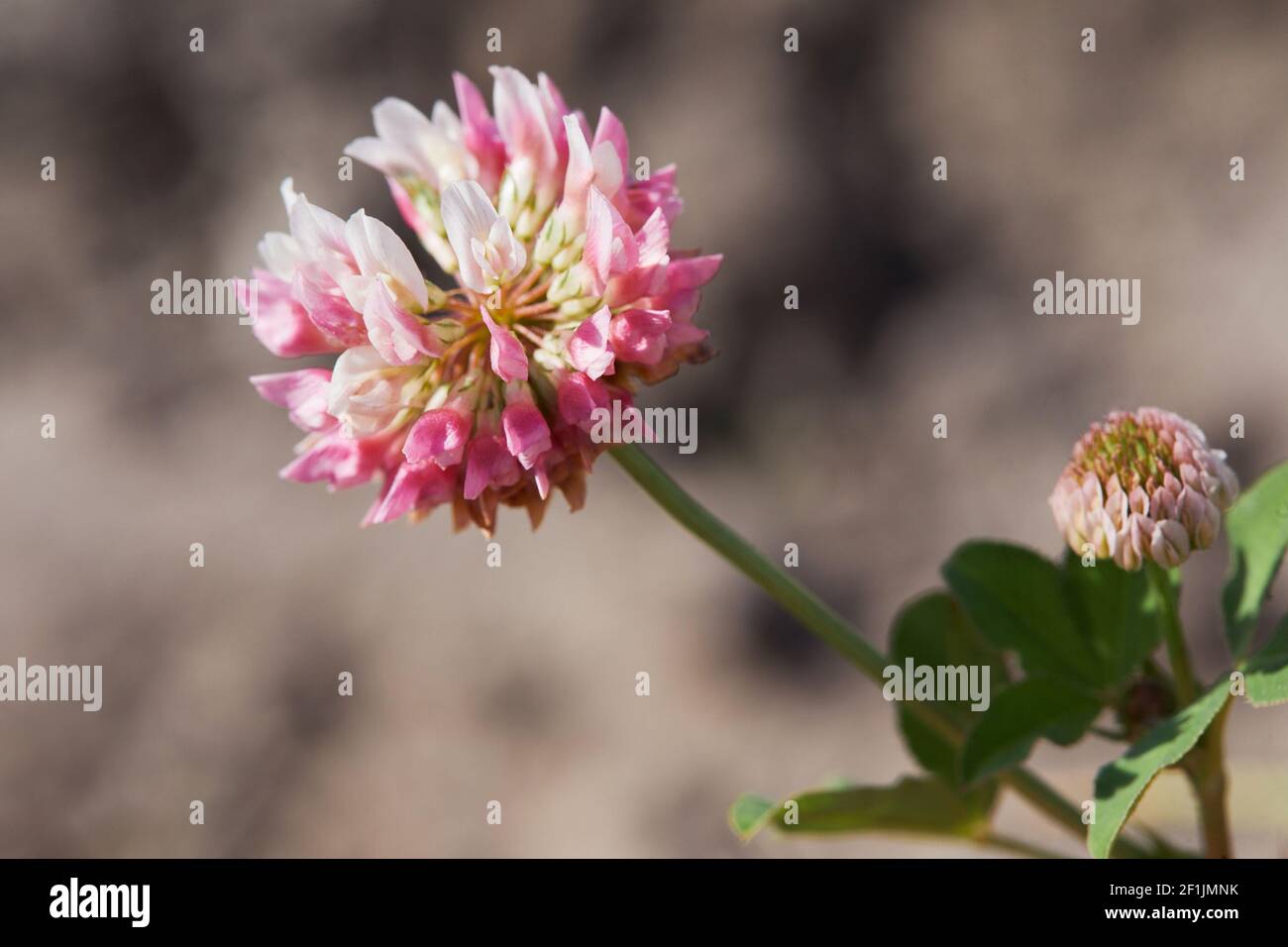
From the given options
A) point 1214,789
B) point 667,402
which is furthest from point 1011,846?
point 667,402

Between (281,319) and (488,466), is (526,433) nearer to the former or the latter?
(488,466)

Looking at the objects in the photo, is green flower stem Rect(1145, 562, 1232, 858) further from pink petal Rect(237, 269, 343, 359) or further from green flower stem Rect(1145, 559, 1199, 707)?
pink petal Rect(237, 269, 343, 359)

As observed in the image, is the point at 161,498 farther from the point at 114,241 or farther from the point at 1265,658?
the point at 1265,658

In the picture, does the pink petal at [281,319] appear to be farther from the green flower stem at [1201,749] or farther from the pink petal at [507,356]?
the green flower stem at [1201,749]

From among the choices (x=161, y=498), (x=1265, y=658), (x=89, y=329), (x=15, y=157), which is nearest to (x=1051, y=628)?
(x=1265, y=658)

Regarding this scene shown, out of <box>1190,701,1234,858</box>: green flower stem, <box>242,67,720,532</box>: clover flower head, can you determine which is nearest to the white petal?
<box>242,67,720,532</box>: clover flower head
